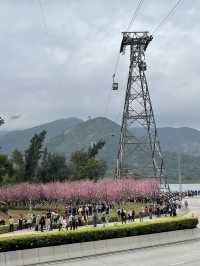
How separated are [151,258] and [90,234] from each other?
4024 millimetres

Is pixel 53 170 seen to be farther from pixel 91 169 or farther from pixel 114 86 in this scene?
pixel 114 86

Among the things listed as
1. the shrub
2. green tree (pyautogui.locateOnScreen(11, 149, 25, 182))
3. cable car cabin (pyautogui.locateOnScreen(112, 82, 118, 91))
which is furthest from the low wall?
green tree (pyautogui.locateOnScreen(11, 149, 25, 182))

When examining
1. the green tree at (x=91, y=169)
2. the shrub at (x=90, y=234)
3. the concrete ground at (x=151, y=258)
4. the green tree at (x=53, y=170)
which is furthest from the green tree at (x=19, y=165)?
the concrete ground at (x=151, y=258)

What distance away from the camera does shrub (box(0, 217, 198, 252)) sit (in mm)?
26406

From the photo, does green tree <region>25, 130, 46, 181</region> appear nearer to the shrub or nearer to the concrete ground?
the shrub

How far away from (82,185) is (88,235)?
5972cm

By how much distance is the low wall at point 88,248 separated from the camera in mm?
26156

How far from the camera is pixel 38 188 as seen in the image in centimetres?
9344

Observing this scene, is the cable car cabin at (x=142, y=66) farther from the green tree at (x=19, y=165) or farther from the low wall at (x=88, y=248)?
the low wall at (x=88, y=248)

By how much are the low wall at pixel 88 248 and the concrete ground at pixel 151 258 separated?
624 mm

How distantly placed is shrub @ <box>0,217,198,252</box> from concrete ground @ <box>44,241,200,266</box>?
46.5 inches

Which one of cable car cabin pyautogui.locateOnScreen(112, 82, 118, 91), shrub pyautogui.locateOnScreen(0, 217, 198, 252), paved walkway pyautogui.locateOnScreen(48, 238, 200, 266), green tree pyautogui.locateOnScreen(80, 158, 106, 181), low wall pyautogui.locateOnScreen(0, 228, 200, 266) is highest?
cable car cabin pyautogui.locateOnScreen(112, 82, 118, 91)

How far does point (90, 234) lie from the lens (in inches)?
1155

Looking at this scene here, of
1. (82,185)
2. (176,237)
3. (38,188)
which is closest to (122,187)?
(82,185)
